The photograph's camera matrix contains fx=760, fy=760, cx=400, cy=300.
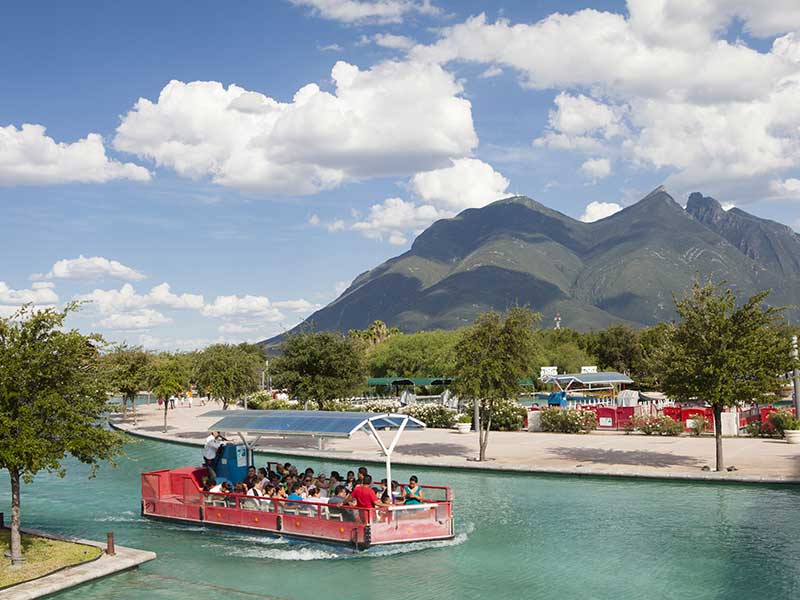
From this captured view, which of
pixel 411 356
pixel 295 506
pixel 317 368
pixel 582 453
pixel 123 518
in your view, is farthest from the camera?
pixel 411 356

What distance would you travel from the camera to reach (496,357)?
32.0 metres

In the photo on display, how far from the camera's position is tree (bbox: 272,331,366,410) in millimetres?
42594

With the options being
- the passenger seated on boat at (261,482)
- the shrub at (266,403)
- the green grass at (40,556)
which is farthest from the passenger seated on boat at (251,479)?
the shrub at (266,403)

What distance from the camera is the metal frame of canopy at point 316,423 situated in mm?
21625

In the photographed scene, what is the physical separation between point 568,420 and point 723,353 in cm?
1762

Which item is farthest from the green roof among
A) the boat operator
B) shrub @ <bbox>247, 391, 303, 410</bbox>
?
the boat operator

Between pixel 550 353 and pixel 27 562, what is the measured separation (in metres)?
97.3

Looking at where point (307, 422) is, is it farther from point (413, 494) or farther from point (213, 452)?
point (413, 494)

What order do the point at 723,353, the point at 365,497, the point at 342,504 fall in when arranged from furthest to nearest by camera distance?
1. the point at 723,353
2. the point at 342,504
3. the point at 365,497

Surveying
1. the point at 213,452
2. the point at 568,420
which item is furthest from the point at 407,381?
the point at 213,452

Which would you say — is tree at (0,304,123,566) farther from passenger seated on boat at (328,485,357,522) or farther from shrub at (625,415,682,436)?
shrub at (625,415,682,436)

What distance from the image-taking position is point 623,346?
11850cm

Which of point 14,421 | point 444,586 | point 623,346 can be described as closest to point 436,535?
point 444,586

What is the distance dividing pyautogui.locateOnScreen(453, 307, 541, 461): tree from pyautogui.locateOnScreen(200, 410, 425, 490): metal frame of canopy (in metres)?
7.48
